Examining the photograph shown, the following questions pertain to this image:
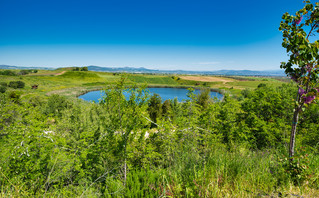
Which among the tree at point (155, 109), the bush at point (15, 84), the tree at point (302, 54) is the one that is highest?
the tree at point (302, 54)

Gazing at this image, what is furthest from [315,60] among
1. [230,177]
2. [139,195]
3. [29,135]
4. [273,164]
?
[29,135]

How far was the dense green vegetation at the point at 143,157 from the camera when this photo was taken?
262cm

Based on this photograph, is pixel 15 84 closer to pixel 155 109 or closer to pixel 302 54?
pixel 155 109

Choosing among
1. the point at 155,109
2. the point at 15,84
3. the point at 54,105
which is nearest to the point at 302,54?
the point at 155,109

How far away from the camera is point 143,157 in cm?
842

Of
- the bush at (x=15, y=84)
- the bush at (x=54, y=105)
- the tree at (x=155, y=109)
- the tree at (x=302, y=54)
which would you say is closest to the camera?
the tree at (x=302, y=54)

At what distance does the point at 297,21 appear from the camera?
9.00ft

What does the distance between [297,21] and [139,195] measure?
4091 mm

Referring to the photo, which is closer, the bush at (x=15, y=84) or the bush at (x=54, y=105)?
the bush at (x=54, y=105)

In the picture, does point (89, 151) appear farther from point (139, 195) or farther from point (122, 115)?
point (139, 195)

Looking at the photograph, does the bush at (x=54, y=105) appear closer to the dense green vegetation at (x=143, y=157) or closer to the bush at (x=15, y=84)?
the dense green vegetation at (x=143, y=157)

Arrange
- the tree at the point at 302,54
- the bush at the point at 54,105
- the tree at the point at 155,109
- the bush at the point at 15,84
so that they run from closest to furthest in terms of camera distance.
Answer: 1. the tree at the point at 302,54
2. the bush at the point at 54,105
3. the tree at the point at 155,109
4. the bush at the point at 15,84

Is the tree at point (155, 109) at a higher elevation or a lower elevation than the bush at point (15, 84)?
lower

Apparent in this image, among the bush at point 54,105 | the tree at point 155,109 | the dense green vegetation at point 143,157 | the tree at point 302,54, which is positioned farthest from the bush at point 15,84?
the tree at point 302,54
